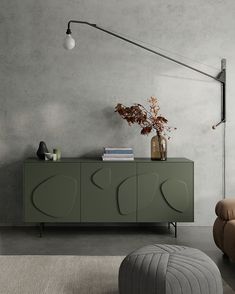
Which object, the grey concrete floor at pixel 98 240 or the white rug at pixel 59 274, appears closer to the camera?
the white rug at pixel 59 274

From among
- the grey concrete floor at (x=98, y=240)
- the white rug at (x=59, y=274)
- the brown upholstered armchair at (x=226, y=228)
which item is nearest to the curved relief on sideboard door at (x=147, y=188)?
the grey concrete floor at (x=98, y=240)

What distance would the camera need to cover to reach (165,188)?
4777mm

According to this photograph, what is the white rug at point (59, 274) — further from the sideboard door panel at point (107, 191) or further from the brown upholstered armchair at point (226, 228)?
the sideboard door panel at point (107, 191)

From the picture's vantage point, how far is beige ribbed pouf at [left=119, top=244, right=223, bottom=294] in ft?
8.91

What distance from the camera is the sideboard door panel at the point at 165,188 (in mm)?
4781

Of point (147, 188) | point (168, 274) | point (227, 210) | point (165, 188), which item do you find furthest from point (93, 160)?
point (168, 274)

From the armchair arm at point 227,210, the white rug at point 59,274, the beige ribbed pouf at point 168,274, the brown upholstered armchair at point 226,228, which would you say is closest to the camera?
the beige ribbed pouf at point 168,274

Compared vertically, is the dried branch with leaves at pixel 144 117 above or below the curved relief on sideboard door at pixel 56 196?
above

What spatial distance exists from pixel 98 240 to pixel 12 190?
115 cm

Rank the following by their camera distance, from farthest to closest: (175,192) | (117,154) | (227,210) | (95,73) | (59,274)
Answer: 1. (95,73)
2. (117,154)
3. (175,192)
4. (227,210)
5. (59,274)

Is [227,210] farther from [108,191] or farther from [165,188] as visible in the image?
[108,191]

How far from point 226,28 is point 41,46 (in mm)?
1933

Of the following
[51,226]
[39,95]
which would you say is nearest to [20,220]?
[51,226]

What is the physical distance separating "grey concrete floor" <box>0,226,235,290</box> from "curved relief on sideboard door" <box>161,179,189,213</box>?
0.33m
